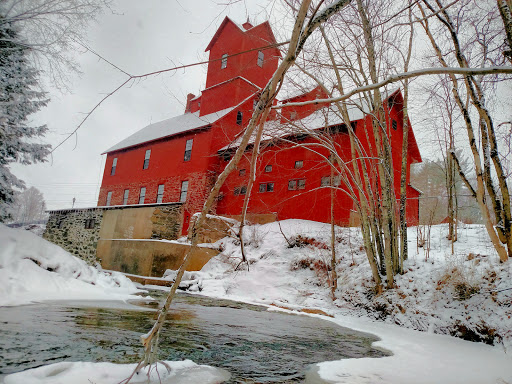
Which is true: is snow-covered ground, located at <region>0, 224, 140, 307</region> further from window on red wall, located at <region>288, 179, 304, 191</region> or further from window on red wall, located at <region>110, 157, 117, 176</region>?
window on red wall, located at <region>110, 157, 117, 176</region>

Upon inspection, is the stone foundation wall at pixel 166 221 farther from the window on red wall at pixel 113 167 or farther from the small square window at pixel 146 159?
the window on red wall at pixel 113 167

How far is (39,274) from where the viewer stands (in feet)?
19.1

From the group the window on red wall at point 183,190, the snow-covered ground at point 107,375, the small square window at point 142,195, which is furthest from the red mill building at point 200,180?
the snow-covered ground at point 107,375

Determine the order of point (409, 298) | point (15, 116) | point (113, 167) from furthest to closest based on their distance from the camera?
point (113, 167) → point (15, 116) → point (409, 298)

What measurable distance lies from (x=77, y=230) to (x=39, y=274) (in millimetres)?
16609

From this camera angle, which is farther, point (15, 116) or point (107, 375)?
point (15, 116)

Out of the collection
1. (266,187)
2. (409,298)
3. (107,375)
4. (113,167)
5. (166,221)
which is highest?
(113,167)

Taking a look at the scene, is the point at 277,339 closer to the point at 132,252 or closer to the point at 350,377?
the point at 350,377

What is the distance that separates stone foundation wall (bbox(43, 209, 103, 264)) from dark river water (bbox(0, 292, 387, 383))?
14.9 meters

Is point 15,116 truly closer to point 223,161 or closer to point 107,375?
point 223,161

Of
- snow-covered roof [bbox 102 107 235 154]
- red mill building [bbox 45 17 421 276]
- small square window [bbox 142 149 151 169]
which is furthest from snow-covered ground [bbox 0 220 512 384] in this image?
small square window [bbox 142 149 151 169]

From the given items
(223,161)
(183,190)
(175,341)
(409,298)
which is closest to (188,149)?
(183,190)

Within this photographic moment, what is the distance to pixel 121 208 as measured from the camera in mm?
18656

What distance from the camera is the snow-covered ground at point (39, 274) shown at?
16.9 ft
